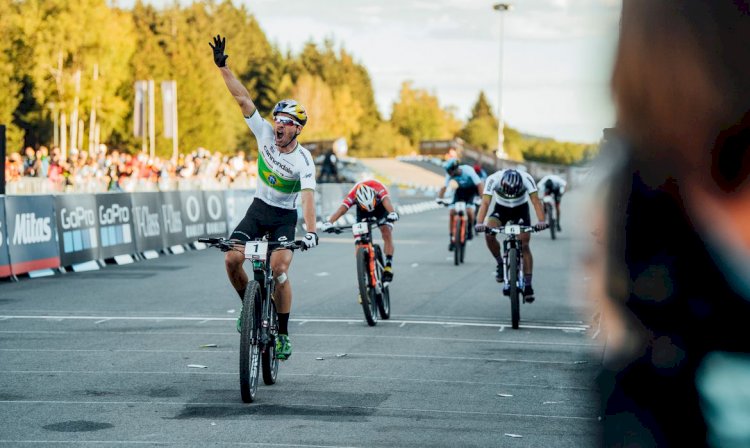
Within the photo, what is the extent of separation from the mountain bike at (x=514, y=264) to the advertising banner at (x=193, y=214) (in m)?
13.0

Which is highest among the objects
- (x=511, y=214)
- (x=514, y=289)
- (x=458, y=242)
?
(x=511, y=214)

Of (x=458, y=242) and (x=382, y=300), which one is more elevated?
(x=382, y=300)

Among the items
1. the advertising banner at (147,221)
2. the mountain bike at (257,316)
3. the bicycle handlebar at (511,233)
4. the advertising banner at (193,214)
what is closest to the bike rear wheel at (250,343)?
the mountain bike at (257,316)

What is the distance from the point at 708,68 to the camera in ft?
6.15

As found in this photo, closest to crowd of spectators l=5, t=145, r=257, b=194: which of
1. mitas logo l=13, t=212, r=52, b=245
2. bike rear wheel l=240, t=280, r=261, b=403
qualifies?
mitas logo l=13, t=212, r=52, b=245

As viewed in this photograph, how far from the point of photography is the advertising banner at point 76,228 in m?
19.5

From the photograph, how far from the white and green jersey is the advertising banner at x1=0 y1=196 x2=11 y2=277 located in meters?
9.76

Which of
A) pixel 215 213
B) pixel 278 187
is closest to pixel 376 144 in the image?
pixel 215 213

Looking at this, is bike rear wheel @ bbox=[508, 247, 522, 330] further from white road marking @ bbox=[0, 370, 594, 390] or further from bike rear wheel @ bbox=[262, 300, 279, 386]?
bike rear wheel @ bbox=[262, 300, 279, 386]

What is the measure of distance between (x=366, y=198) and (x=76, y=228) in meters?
7.67

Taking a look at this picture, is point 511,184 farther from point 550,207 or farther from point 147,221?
point 550,207

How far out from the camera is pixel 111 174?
3506 centimetres

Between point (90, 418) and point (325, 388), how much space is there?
1825mm

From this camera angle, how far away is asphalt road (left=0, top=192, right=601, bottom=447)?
6.91 metres
